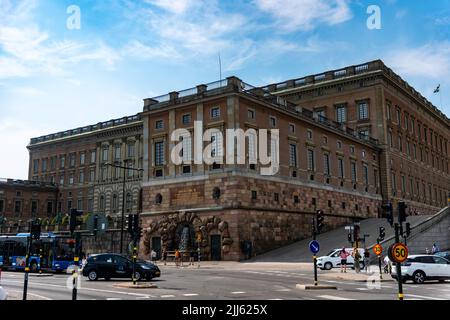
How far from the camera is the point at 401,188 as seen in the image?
241ft

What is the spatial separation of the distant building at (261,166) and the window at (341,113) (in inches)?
5.9

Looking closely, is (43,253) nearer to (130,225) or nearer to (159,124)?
(130,225)

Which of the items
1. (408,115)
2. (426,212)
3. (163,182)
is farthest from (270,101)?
(426,212)

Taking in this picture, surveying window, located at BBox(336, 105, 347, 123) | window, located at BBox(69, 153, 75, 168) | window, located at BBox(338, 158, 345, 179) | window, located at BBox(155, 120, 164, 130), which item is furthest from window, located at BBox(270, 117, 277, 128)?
window, located at BBox(69, 153, 75, 168)

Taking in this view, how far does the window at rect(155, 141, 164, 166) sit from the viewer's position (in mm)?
52531

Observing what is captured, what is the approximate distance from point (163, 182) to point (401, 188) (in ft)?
129

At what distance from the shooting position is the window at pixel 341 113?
2869 inches

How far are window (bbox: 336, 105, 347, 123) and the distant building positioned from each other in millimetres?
149

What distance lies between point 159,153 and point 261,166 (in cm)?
1151

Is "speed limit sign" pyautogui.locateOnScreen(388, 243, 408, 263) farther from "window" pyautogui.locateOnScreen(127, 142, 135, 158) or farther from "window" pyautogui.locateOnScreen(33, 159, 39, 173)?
"window" pyautogui.locateOnScreen(33, 159, 39, 173)

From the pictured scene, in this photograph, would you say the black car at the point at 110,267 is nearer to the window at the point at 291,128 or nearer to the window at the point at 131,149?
the window at the point at 291,128

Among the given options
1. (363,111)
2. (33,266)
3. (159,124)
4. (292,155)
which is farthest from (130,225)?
(363,111)

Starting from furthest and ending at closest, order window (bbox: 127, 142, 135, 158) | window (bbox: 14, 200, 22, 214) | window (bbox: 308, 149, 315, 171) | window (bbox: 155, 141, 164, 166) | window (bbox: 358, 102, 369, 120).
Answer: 1. window (bbox: 14, 200, 22, 214)
2. window (bbox: 127, 142, 135, 158)
3. window (bbox: 358, 102, 369, 120)
4. window (bbox: 308, 149, 315, 171)
5. window (bbox: 155, 141, 164, 166)
